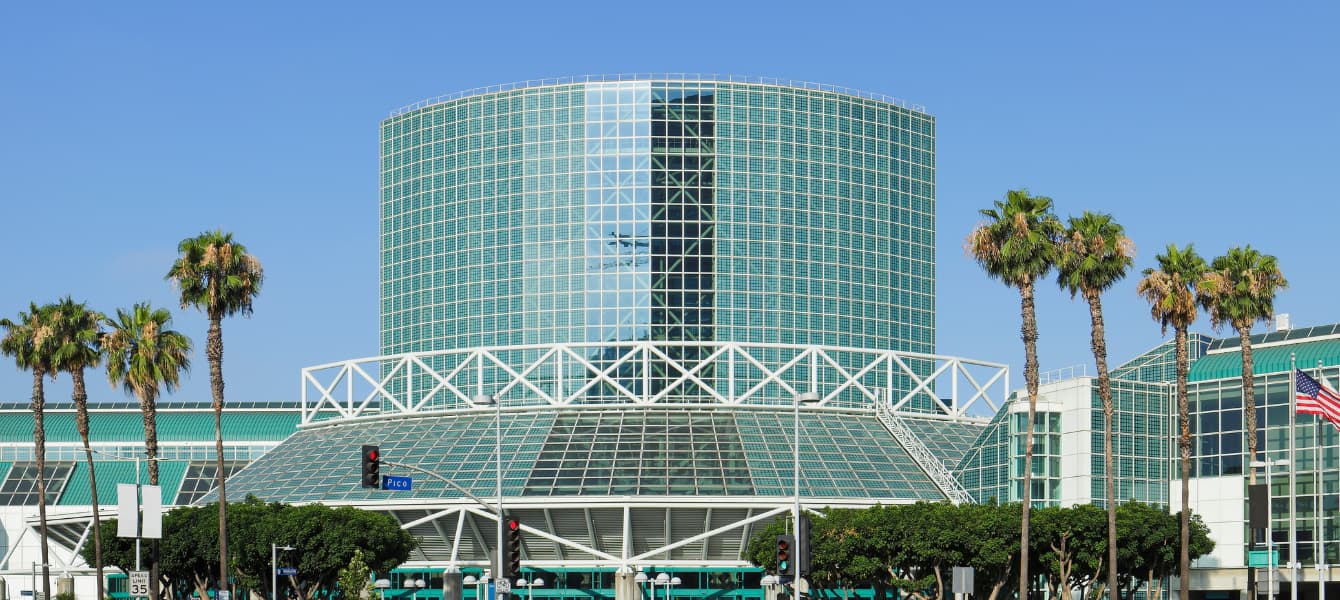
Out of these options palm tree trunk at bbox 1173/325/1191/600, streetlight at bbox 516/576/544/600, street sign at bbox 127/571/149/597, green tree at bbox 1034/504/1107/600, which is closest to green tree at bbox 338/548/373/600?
street sign at bbox 127/571/149/597

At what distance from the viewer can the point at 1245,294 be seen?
90.2 metres

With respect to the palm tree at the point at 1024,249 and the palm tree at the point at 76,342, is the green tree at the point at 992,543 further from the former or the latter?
the palm tree at the point at 76,342

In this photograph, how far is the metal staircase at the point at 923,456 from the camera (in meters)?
116

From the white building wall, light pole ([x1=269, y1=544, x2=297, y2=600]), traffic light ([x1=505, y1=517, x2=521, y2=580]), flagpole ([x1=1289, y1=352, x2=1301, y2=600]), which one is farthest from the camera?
the white building wall

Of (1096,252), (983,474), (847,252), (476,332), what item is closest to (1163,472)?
(983,474)

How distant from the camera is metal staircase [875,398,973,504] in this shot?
382 feet

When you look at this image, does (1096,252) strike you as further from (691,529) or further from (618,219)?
(618,219)

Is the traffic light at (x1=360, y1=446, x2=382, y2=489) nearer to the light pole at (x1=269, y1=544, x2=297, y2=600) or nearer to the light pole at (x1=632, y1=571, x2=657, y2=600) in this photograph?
the light pole at (x1=269, y1=544, x2=297, y2=600)

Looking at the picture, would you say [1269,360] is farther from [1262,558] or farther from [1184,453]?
[1184,453]

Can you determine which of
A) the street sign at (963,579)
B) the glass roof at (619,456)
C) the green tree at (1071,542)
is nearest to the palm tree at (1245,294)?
the green tree at (1071,542)

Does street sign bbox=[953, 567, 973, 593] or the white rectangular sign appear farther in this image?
the white rectangular sign

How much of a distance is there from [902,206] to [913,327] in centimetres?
1073

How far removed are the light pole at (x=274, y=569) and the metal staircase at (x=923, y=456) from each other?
36117 mm

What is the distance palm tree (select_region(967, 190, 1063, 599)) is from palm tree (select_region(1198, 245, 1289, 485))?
27.1 feet
